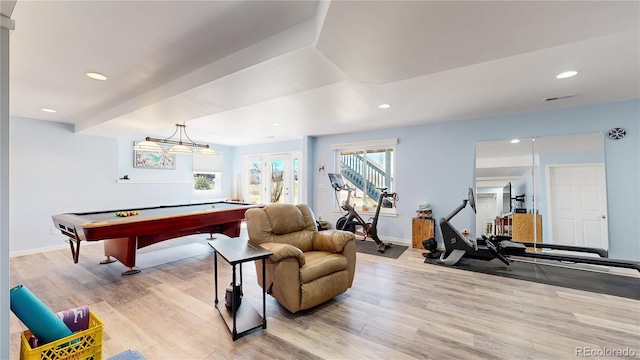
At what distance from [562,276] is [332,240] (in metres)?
3.17

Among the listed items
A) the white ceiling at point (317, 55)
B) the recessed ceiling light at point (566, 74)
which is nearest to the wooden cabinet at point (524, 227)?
the white ceiling at point (317, 55)

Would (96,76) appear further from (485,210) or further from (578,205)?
(578,205)

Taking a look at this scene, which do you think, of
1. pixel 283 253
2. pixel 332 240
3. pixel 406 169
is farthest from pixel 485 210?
pixel 283 253

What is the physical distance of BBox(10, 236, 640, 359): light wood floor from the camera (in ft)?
6.07

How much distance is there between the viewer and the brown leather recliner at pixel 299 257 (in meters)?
2.22

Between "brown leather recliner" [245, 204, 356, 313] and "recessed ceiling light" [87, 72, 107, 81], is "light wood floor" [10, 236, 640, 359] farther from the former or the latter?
"recessed ceiling light" [87, 72, 107, 81]

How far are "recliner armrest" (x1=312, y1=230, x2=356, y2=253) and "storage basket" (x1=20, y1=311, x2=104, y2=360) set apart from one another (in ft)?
6.23

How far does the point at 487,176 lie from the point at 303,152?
3920 millimetres

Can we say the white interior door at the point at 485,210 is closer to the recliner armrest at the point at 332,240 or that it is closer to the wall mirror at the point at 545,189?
the wall mirror at the point at 545,189

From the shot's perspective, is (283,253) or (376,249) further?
(376,249)

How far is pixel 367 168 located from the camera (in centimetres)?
576

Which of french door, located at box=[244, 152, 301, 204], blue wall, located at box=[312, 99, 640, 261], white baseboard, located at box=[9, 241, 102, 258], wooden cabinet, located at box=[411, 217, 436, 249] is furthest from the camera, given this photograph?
french door, located at box=[244, 152, 301, 204]

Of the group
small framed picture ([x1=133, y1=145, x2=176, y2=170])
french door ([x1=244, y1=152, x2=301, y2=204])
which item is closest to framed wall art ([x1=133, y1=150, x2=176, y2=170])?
small framed picture ([x1=133, y1=145, x2=176, y2=170])

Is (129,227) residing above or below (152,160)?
below
